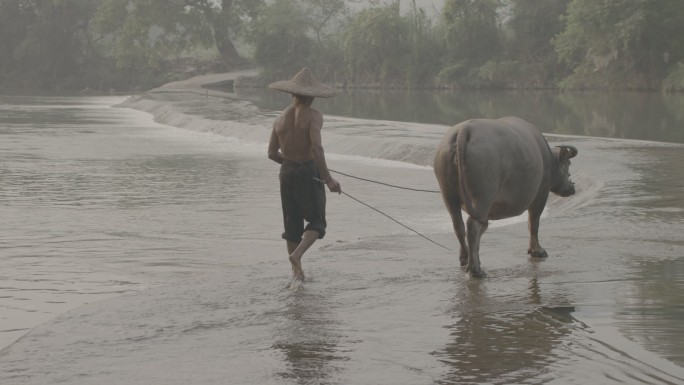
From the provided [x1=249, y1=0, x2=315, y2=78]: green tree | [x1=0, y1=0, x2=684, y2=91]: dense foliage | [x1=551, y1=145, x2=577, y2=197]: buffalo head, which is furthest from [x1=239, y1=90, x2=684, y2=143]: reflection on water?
[x1=249, y1=0, x2=315, y2=78]: green tree

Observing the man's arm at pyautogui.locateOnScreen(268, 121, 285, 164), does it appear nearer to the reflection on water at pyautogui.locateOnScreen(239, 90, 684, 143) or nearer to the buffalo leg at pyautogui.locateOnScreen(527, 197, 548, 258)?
the buffalo leg at pyautogui.locateOnScreen(527, 197, 548, 258)

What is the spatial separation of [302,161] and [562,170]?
8.04 ft

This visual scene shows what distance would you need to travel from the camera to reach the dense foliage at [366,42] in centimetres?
4478

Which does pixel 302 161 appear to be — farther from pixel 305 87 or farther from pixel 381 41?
pixel 381 41

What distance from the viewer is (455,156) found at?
25.8 ft

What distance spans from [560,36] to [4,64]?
124ft

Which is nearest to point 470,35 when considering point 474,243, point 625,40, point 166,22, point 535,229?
point 625,40

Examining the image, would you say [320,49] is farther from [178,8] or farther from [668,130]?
[668,130]

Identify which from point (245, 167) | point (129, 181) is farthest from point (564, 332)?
point (245, 167)

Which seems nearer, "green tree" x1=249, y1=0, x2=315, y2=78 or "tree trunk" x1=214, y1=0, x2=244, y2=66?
"green tree" x1=249, y1=0, x2=315, y2=78

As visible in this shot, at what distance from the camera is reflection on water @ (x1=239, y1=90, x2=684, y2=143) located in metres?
25.3

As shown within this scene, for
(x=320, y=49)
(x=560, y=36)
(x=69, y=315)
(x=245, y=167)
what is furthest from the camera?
(x=320, y=49)

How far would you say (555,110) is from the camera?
33.4 metres

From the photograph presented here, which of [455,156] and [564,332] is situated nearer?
[564,332]
